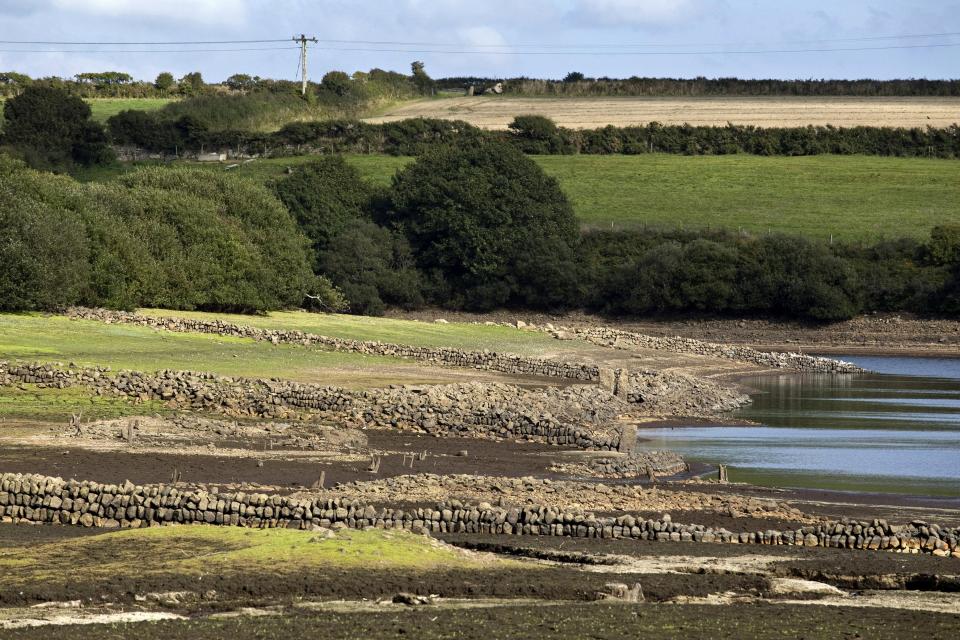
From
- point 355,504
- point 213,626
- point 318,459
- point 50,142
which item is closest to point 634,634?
point 213,626

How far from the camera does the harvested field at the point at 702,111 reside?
398 feet

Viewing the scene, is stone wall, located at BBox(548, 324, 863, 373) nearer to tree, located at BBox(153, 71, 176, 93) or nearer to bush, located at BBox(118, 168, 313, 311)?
bush, located at BBox(118, 168, 313, 311)

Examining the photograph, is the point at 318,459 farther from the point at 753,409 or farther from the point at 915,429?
the point at 753,409

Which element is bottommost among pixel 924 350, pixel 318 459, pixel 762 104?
pixel 924 350

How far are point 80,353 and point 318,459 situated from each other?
55.1 ft

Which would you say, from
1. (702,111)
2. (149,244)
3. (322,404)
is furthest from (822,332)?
(322,404)

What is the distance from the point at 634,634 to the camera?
14359 mm

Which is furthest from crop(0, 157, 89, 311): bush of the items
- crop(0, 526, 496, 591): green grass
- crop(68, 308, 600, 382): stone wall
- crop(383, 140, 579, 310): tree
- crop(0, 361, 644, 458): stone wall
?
crop(383, 140, 579, 310): tree

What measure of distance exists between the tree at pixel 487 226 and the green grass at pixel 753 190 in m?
8.14

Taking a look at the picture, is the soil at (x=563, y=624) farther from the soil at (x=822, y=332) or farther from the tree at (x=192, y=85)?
the tree at (x=192, y=85)

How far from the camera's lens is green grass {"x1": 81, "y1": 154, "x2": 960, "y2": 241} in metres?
98.7

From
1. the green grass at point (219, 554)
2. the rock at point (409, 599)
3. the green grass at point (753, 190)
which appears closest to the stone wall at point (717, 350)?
the green grass at point (753, 190)

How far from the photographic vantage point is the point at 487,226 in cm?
9212

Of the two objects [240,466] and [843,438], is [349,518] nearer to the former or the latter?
[240,466]
